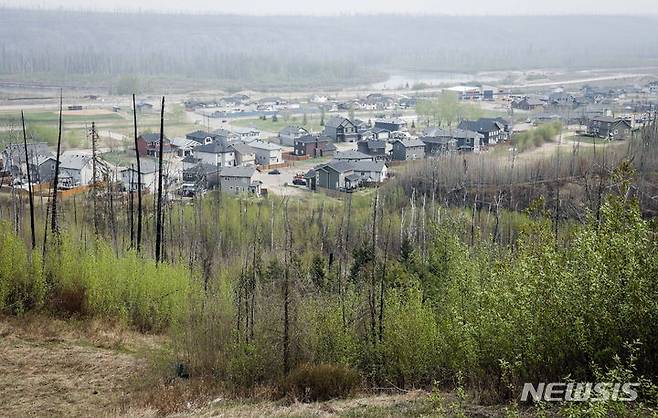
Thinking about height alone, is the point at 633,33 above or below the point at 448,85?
above

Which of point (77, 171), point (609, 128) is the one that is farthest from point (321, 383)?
point (609, 128)

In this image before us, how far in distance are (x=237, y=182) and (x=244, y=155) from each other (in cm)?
438

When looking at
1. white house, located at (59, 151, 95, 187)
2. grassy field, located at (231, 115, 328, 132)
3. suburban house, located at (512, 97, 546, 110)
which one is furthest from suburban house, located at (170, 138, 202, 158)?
suburban house, located at (512, 97, 546, 110)

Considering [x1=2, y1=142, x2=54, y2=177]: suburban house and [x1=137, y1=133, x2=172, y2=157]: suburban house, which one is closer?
[x1=2, y1=142, x2=54, y2=177]: suburban house

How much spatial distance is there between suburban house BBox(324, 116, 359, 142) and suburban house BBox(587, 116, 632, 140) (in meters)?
9.21

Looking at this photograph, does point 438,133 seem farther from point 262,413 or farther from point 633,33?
point 633,33

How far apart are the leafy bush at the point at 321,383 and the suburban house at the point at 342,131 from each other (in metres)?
20.9

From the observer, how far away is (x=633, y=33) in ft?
224

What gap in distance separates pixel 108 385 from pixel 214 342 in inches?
42.4

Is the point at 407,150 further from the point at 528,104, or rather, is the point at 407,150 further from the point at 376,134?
the point at 528,104

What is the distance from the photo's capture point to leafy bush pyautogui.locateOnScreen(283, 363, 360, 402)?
5406 millimetres

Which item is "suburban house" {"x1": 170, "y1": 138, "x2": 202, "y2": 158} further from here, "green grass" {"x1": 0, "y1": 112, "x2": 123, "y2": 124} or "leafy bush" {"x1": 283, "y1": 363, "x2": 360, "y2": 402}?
"leafy bush" {"x1": 283, "y1": 363, "x2": 360, "y2": 402}

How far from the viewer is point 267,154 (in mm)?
21984

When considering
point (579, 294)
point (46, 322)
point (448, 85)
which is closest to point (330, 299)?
point (579, 294)
